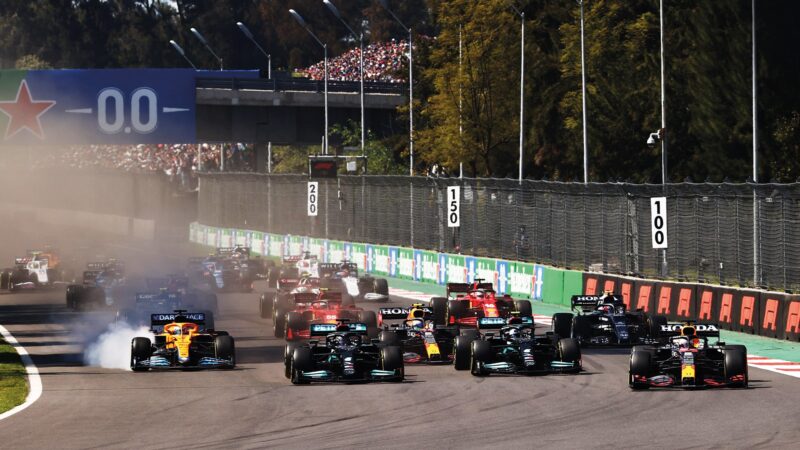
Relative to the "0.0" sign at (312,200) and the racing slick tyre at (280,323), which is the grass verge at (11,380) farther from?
the "0.0" sign at (312,200)

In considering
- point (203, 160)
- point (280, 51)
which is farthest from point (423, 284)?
point (280, 51)

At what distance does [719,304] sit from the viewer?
38.2 meters

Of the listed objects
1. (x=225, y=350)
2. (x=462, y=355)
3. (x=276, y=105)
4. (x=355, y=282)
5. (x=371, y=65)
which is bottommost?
(x=462, y=355)

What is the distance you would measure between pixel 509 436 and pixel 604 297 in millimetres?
13329

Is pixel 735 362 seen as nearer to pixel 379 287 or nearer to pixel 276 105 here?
pixel 379 287

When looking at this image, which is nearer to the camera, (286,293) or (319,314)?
(319,314)

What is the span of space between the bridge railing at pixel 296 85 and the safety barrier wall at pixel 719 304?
51691mm

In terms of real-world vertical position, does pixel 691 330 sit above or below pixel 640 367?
above

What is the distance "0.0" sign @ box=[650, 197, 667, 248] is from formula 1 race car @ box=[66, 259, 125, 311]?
1438 centimetres

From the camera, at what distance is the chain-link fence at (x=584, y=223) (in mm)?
38219

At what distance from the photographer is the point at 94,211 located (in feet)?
404

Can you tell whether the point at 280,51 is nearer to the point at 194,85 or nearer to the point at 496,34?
the point at 194,85

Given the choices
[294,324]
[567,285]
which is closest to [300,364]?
[294,324]

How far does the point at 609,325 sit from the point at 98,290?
57.8 feet
